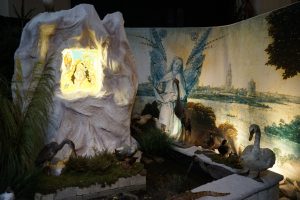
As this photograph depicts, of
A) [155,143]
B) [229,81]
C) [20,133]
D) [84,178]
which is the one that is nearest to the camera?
[20,133]

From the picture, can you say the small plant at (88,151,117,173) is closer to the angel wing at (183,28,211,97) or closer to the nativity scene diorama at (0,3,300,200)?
the nativity scene diorama at (0,3,300,200)

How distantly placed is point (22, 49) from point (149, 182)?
370 centimetres

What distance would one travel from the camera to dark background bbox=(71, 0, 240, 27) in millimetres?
12594

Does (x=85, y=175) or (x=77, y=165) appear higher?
(x=77, y=165)

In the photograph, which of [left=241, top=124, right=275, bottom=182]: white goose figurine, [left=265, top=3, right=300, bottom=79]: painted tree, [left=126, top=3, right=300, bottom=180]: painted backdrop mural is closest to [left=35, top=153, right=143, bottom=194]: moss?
[left=241, top=124, right=275, bottom=182]: white goose figurine

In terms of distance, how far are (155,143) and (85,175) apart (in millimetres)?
2599

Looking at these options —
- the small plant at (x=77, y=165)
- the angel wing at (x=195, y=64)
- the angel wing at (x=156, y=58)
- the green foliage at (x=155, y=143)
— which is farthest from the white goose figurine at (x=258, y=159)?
the angel wing at (x=156, y=58)

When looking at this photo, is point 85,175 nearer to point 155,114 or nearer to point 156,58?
point 155,114

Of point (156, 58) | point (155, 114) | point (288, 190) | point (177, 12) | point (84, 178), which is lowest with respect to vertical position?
point (288, 190)

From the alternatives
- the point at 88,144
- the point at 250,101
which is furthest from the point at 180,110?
the point at 88,144

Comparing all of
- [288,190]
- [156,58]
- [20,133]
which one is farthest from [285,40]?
[20,133]

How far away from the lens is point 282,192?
700cm

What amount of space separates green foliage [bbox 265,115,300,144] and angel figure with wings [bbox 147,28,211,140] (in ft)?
9.38

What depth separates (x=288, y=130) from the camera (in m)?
7.07
